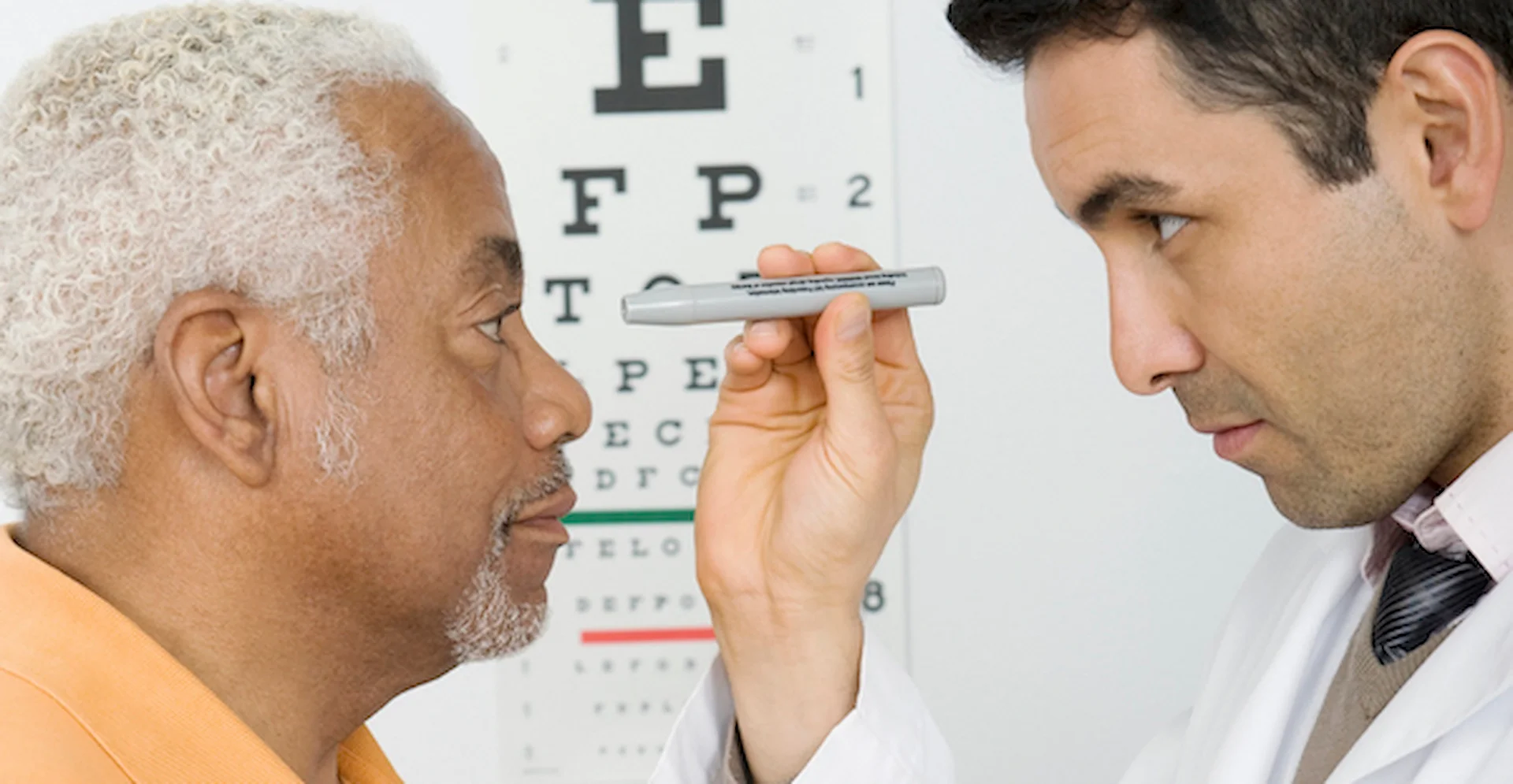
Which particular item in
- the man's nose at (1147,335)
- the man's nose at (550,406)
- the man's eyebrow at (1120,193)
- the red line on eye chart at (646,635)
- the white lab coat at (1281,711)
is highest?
the man's eyebrow at (1120,193)

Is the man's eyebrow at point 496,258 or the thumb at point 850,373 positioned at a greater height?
the man's eyebrow at point 496,258

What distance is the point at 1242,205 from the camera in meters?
1.11

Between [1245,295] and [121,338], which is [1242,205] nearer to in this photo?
[1245,295]

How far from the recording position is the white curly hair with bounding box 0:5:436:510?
110 cm

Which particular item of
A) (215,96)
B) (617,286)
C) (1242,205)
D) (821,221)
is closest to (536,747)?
(617,286)

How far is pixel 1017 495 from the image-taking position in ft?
6.75

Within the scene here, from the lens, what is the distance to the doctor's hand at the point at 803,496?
1.25 m

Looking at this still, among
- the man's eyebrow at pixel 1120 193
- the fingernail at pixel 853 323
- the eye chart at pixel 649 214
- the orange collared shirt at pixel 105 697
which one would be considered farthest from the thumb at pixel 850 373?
the eye chart at pixel 649 214

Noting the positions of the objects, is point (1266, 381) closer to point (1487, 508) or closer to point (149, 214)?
point (1487, 508)

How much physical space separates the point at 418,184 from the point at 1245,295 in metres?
0.64

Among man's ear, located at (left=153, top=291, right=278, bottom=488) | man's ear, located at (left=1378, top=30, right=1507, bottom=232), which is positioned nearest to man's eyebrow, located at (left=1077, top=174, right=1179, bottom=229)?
man's ear, located at (left=1378, top=30, right=1507, bottom=232)

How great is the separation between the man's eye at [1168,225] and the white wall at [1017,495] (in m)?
0.85

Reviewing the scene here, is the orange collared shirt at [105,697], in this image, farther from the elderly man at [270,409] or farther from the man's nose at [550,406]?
the man's nose at [550,406]

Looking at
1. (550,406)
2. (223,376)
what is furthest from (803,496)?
(223,376)
